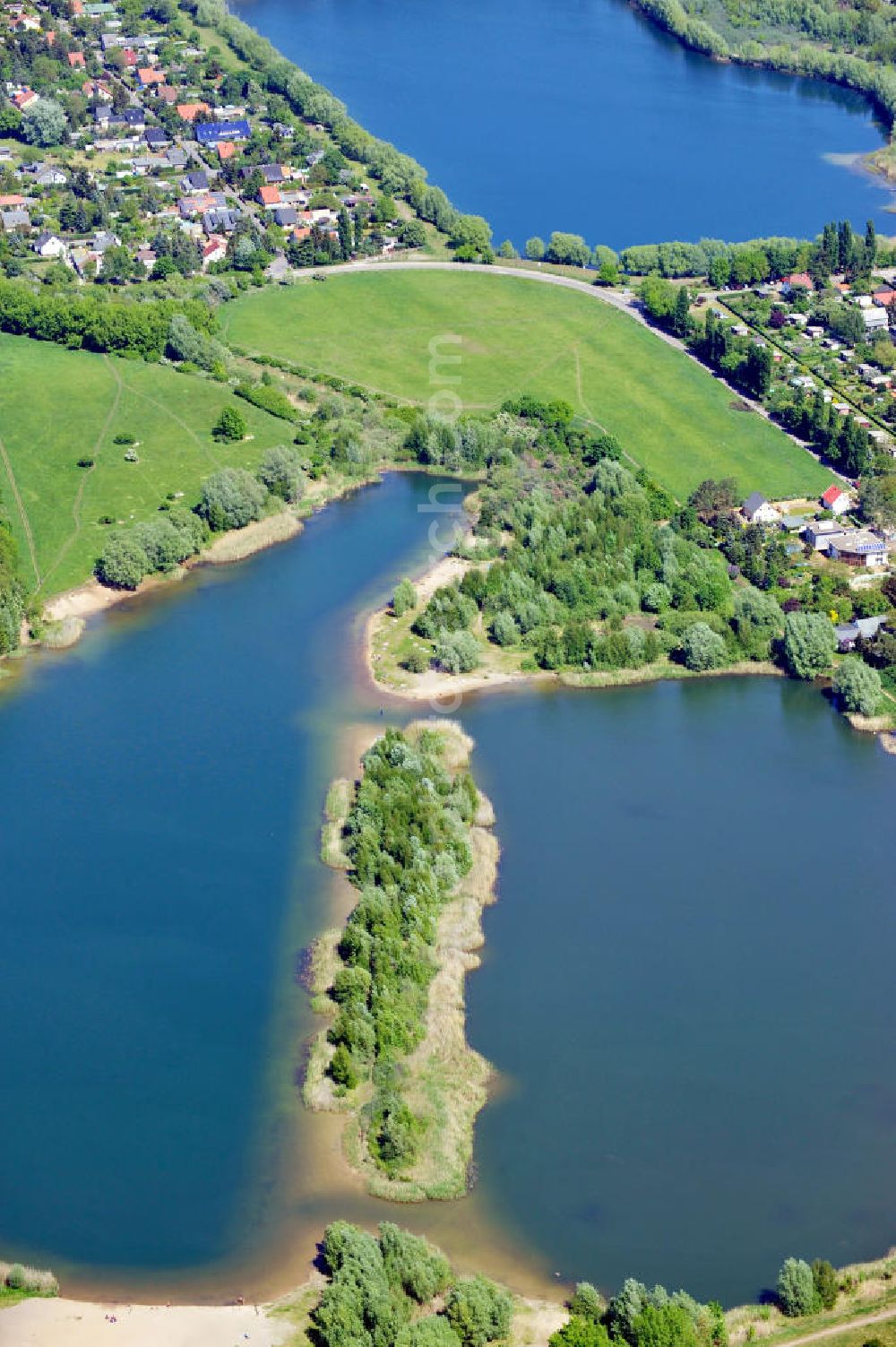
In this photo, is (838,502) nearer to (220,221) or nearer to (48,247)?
(220,221)

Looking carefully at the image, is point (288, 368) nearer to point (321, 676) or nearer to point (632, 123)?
point (321, 676)

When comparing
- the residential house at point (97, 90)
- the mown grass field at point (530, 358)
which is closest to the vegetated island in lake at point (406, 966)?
the mown grass field at point (530, 358)

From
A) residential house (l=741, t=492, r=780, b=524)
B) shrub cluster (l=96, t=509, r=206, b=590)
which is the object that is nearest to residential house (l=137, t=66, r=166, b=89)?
shrub cluster (l=96, t=509, r=206, b=590)

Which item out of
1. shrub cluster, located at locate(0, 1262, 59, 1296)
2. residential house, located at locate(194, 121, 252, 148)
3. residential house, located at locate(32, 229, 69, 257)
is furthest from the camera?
residential house, located at locate(194, 121, 252, 148)

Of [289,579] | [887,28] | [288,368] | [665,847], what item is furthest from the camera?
[887,28]

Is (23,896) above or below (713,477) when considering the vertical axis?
below

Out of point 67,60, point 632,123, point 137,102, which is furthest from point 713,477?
point 67,60

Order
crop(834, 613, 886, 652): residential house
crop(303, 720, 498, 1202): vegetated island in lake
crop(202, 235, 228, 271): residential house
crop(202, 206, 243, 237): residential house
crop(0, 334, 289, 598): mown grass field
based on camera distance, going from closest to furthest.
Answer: crop(303, 720, 498, 1202): vegetated island in lake → crop(834, 613, 886, 652): residential house → crop(0, 334, 289, 598): mown grass field → crop(202, 235, 228, 271): residential house → crop(202, 206, 243, 237): residential house

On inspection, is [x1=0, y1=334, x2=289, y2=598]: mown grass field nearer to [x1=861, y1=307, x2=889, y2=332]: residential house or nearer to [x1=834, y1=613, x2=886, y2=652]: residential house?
[x1=834, y1=613, x2=886, y2=652]: residential house
